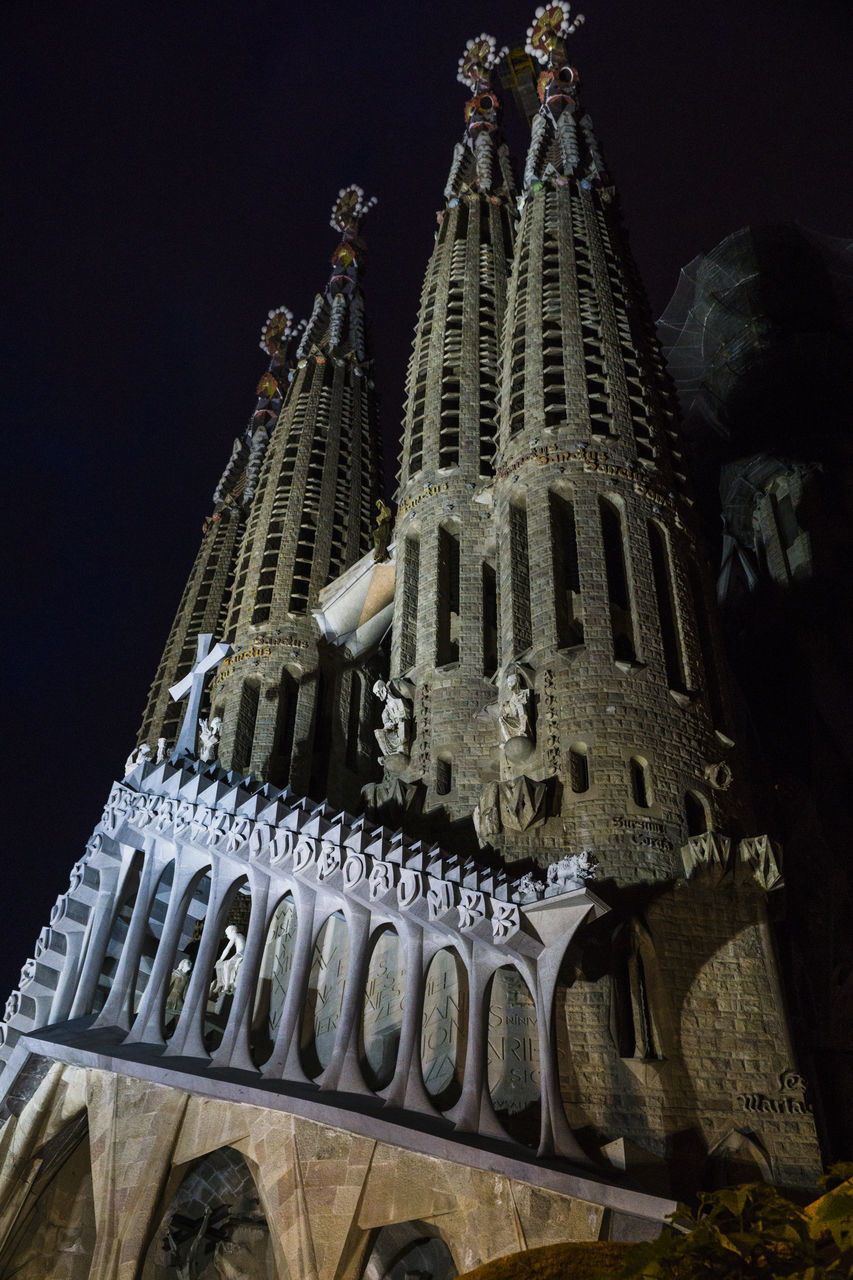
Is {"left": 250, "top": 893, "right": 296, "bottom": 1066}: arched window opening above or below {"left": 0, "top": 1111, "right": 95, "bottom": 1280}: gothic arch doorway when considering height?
above

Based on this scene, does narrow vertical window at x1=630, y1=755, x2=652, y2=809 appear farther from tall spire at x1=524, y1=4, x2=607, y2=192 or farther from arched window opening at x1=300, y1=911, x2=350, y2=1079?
tall spire at x1=524, y1=4, x2=607, y2=192

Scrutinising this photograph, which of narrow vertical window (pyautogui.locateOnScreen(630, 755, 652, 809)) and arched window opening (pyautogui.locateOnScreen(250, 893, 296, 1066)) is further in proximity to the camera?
narrow vertical window (pyautogui.locateOnScreen(630, 755, 652, 809))

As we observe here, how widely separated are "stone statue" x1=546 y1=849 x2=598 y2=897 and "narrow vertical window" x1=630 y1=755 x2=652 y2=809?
2.72 meters

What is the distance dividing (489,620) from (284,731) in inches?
417

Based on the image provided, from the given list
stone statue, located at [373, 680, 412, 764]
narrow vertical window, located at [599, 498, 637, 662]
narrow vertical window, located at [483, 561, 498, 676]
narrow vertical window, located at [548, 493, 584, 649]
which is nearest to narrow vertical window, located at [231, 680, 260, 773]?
stone statue, located at [373, 680, 412, 764]

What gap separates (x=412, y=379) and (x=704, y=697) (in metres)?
20.5

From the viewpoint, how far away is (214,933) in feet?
67.6

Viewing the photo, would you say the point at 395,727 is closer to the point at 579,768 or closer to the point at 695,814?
the point at 579,768

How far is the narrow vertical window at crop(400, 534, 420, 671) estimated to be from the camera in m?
30.4

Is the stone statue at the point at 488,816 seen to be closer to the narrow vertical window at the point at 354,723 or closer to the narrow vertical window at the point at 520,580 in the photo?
→ the narrow vertical window at the point at 520,580

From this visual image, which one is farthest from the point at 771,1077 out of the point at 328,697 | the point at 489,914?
the point at 328,697

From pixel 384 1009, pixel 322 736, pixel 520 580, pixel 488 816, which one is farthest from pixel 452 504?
pixel 384 1009

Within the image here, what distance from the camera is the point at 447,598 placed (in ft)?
103

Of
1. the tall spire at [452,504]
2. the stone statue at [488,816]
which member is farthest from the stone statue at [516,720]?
the tall spire at [452,504]
